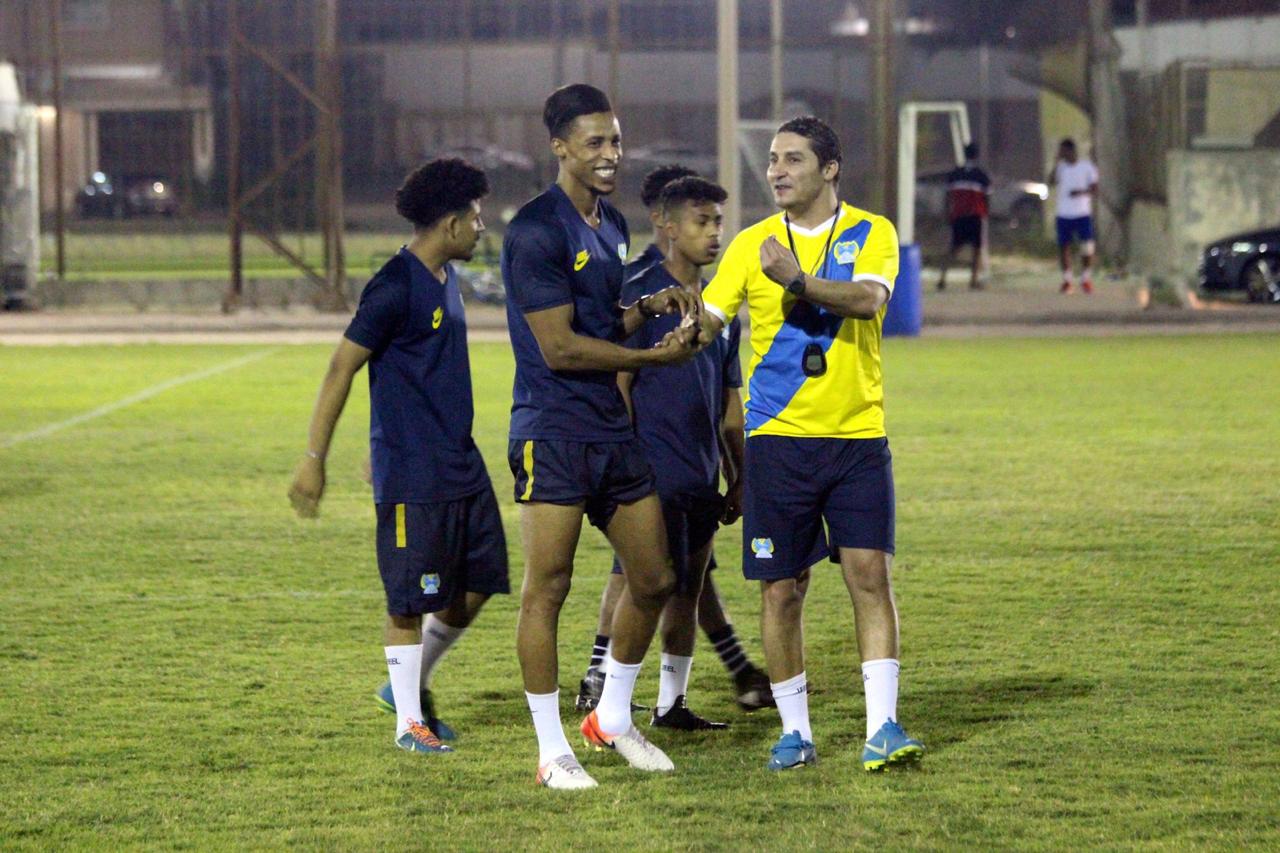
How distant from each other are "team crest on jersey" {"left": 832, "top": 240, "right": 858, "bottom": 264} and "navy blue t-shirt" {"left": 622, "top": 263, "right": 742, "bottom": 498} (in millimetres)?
528

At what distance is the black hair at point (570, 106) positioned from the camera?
5262 mm

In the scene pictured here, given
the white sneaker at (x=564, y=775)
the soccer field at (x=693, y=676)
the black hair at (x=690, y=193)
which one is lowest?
the soccer field at (x=693, y=676)

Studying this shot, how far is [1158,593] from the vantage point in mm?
8016

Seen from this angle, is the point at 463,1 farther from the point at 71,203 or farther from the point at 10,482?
the point at 10,482

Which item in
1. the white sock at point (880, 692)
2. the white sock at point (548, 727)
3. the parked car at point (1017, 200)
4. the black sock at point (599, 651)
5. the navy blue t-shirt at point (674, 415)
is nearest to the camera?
the white sock at point (548, 727)

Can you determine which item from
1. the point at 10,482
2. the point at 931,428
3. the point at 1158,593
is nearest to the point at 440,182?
the point at 1158,593

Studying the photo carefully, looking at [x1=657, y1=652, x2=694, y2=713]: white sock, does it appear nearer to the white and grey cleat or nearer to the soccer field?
the soccer field

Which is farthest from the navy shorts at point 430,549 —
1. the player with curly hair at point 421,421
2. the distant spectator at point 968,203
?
the distant spectator at point 968,203

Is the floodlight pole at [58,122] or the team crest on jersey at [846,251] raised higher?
the floodlight pole at [58,122]

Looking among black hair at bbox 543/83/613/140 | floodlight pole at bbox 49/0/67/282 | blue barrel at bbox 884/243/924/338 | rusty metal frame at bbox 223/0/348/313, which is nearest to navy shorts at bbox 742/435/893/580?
black hair at bbox 543/83/613/140

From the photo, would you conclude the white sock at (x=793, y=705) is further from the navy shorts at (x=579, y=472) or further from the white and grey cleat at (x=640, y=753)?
the navy shorts at (x=579, y=472)

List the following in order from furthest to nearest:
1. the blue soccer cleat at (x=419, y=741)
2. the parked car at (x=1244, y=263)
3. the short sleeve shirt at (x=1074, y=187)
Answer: the short sleeve shirt at (x=1074, y=187)
the parked car at (x=1244, y=263)
the blue soccer cleat at (x=419, y=741)

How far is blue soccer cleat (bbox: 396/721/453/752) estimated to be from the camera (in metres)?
5.77

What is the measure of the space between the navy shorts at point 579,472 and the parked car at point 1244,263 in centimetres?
1924
